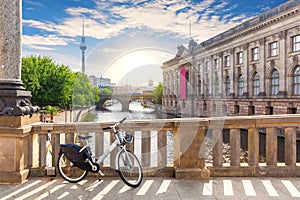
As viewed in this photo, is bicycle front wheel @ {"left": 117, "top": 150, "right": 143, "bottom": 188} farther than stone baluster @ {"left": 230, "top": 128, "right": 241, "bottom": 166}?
No

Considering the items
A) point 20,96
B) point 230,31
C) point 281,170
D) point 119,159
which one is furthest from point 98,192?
point 230,31

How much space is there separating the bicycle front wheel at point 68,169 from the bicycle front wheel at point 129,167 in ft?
2.48

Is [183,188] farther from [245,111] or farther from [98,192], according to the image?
[245,111]

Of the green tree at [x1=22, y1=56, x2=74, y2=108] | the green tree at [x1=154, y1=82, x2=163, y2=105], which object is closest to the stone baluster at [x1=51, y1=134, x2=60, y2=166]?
the green tree at [x1=154, y1=82, x2=163, y2=105]

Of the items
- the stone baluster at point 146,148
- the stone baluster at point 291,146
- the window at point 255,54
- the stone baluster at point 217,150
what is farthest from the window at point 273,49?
the stone baluster at point 146,148

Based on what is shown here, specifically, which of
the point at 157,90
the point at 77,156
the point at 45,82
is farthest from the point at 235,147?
the point at 45,82

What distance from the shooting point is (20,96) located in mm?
4945

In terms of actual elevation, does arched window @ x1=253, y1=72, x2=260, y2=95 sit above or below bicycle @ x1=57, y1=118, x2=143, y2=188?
above

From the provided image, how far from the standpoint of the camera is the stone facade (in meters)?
28.5

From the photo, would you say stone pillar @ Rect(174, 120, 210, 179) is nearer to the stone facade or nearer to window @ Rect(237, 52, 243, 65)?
the stone facade

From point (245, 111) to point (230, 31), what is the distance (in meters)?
13.5

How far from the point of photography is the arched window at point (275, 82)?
3161 cm

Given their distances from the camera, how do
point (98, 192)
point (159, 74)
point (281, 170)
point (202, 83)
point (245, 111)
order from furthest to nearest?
point (202, 83), point (245, 111), point (159, 74), point (281, 170), point (98, 192)

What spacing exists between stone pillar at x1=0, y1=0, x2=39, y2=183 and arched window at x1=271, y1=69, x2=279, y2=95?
3194cm
